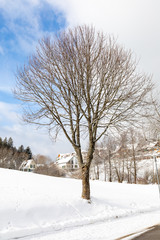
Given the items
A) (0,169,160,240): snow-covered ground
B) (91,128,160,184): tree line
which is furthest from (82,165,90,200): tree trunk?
(91,128,160,184): tree line

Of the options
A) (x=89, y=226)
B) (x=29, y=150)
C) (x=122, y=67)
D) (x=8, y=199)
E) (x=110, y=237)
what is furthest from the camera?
(x=29, y=150)

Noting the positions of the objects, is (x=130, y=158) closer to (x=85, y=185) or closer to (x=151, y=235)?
(x=85, y=185)

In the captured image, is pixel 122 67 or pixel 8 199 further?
pixel 122 67

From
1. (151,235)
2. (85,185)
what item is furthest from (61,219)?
(151,235)

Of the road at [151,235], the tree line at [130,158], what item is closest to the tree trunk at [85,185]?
the road at [151,235]

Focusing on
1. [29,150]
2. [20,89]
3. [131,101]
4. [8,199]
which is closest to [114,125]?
[131,101]

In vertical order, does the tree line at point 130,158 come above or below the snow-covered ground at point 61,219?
above

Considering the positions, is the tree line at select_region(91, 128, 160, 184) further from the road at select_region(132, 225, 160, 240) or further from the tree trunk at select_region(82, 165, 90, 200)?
the road at select_region(132, 225, 160, 240)

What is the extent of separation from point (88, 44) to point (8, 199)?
8.11m

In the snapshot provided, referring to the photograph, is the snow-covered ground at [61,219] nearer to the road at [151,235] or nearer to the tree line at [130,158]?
the road at [151,235]

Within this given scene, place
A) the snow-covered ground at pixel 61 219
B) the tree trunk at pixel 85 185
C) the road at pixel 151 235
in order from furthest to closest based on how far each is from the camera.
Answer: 1. the tree trunk at pixel 85 185
2. the snow-covered ground at pixel 61 219
3. the road at pixel 151 235

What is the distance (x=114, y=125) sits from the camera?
31.1 ft

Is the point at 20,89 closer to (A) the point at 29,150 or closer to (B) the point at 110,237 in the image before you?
(B) the point at 110,237

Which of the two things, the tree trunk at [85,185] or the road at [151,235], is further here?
the tree trunk at [85,185]
